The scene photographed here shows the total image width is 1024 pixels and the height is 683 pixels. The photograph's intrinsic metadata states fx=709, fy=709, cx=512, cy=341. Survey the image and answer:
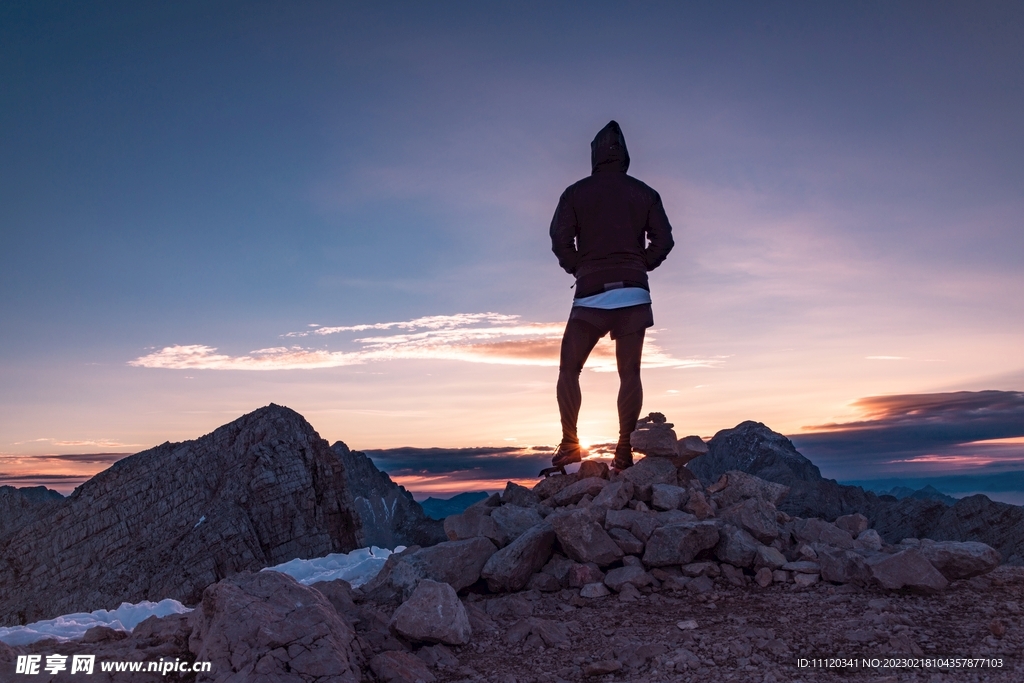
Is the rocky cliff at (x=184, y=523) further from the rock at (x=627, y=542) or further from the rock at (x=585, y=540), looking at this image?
the rock at (x=627, y=542)

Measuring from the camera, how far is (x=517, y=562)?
7.05m

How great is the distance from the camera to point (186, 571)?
1190 cm

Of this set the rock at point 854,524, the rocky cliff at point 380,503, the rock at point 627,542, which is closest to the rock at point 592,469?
the rock at point 627,542

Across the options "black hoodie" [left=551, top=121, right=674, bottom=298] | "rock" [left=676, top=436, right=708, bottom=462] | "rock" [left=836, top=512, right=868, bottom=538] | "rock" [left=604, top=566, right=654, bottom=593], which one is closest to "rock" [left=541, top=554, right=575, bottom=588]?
"rock" [left=604, top=566, right=654, bottom=593]

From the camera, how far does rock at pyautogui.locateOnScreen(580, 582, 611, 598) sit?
6.76 metres

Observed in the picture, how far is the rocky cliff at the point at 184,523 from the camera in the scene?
475 inches

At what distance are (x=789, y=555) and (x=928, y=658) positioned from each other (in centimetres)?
243

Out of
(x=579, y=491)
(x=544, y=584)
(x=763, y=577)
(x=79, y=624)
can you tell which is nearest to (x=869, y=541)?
(x=763, y=577)

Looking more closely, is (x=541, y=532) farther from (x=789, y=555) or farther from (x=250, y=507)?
(x=250, y=507)

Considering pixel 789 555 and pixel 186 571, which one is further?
pixel 186 571

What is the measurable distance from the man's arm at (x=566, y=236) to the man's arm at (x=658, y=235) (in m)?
0.89

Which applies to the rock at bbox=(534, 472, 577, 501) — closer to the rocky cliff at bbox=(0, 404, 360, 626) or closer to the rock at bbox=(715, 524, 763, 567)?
the rock at bbox=(715, 524, 763, 567)

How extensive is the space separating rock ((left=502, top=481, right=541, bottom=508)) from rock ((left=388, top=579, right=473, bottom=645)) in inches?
116

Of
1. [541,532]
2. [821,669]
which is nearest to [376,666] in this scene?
[541,532]
